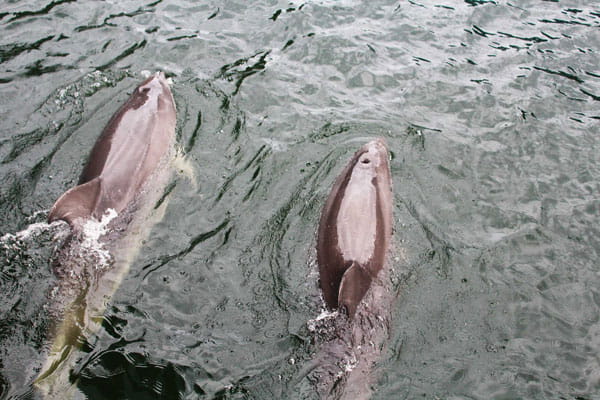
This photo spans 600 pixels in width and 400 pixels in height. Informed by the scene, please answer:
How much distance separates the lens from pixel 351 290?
689 centimetres

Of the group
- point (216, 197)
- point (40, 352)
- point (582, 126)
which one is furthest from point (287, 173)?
point (582, 126)

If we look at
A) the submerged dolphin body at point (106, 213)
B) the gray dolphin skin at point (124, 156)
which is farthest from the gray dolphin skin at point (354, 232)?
the gray dolphin skin at point (124, 156)

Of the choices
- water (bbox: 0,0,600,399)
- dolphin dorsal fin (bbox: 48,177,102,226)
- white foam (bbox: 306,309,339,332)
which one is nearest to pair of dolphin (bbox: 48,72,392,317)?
dolphin dorsal fin (bbox: 48,177,102,226)

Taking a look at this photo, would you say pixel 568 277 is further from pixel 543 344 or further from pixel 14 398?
pixel 14 398

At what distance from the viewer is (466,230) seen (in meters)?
8.60

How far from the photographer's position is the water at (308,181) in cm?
663

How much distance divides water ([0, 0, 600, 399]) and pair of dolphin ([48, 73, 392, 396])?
354 millimetres

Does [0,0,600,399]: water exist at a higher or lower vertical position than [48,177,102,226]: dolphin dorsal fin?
lower

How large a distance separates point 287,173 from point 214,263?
2275 mm

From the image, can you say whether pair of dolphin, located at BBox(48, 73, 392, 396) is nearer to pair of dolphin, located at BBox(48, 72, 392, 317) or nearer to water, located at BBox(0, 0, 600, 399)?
pair of dolphin, located at BBox(48, 72, 392, 317)

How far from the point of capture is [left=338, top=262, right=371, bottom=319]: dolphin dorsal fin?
684 centimetres

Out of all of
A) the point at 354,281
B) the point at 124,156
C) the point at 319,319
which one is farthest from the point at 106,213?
the point at 354,281

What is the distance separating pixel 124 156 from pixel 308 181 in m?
2.90

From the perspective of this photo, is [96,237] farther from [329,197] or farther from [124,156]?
[329,197]
